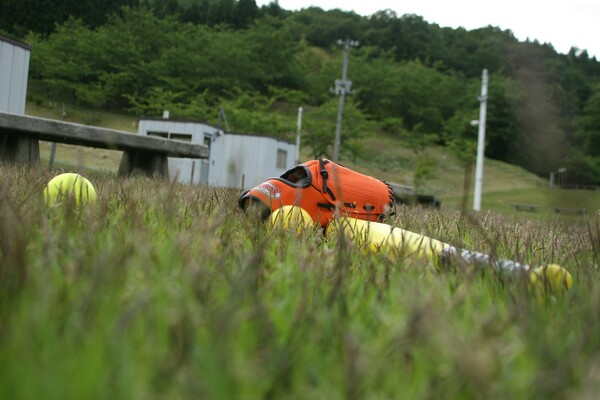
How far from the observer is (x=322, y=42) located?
331 ft

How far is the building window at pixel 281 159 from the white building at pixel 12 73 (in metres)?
11.9

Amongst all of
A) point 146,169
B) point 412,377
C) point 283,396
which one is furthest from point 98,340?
point 146,169

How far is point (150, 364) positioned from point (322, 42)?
103m

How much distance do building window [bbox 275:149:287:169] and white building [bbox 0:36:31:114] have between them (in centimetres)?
1191

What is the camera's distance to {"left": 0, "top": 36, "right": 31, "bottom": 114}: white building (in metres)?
12.2

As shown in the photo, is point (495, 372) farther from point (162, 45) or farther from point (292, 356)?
point (162, 45)

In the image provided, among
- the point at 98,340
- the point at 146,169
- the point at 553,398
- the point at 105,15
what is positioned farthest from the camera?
Answer: the point at 105,15

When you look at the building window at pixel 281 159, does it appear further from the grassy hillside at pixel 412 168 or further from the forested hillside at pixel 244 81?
the grassy hillside at pixel 412 168

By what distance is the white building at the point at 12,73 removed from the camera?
12.2 m

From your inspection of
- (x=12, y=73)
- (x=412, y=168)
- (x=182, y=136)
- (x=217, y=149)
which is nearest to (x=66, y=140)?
(x=12, y=73)

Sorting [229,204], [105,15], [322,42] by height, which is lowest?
[229,204]

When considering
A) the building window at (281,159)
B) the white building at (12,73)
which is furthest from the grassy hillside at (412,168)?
the white building at (12,73)

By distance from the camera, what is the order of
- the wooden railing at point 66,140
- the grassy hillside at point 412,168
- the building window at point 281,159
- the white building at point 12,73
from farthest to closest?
the grassy hillside at point 412,168 → the building window at point 281,159 → the white building at point 12,73 → the wooden railing at point 66,140

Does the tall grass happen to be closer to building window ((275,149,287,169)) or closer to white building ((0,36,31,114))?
white building ((0,36,31,114))
